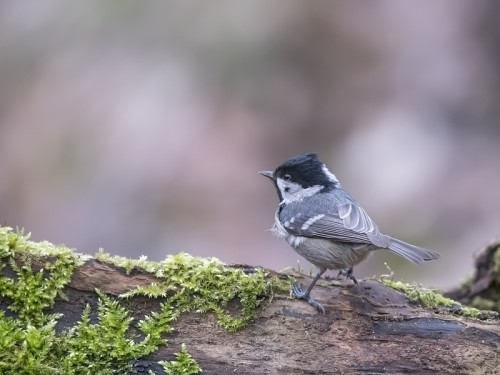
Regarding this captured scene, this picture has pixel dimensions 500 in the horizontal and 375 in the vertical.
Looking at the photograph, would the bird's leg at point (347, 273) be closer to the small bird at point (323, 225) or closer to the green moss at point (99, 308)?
the small bird at point (323, 225)

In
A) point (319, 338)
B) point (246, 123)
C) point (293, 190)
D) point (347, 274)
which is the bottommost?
point (319, 338)

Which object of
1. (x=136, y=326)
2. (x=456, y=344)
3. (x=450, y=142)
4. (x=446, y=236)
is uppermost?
(x=450, y=142)

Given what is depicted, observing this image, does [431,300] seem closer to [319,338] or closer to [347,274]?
[347,274]

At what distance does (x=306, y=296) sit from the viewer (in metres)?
3.97

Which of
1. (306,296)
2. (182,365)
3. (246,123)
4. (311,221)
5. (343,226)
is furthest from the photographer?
(246,123)

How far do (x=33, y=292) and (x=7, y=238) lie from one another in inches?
14.0

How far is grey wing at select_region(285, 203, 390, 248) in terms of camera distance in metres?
4.33

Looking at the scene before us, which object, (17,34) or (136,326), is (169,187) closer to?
(17,34)

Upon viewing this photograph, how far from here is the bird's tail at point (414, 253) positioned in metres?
4.23

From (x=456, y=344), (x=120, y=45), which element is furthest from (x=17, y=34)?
(x=456, y=344)

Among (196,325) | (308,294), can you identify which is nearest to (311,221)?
(308,294)

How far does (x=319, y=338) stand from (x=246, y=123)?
7297 mm

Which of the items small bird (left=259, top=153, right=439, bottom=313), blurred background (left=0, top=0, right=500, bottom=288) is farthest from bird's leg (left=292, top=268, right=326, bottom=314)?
blurred background (left=0, top=0, right=500, bottom=288)

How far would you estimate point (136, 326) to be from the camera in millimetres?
3689
